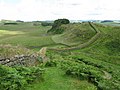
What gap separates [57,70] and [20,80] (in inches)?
229

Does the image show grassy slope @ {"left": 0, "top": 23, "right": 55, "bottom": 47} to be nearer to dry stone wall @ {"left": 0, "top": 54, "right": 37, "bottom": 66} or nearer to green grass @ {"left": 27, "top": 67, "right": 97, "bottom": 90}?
dry stone wall @ {"left": 0, "top": 54, "right": 37, "bottom": 66}

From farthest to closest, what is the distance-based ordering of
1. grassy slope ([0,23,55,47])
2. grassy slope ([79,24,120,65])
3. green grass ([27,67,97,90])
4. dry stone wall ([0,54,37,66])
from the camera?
grassy slope ([0,23,55,47]) < grassy slope ([79,24,120,65]) < dry stone wall ([0,54,37,66]) < green grass ([27,67,97,90])

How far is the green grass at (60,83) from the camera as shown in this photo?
14039 mm

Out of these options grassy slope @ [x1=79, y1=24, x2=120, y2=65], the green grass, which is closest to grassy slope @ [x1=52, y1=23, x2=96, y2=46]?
grassy slope @ [x1=79, y1=24, x2=120, y2=65]

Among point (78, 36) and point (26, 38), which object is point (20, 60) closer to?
point (78, 36)

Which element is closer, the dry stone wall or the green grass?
the green grass

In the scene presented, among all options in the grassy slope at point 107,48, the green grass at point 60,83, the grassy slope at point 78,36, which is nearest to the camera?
the green grass at point 60,83

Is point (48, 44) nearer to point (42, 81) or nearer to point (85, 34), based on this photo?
point (85, 34)

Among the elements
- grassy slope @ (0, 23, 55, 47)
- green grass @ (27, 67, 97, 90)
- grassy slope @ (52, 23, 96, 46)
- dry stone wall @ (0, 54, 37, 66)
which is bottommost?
grassy slope @ (0, 23, 55, 47)

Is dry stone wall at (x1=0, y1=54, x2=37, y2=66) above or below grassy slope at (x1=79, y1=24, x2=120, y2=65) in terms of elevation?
above

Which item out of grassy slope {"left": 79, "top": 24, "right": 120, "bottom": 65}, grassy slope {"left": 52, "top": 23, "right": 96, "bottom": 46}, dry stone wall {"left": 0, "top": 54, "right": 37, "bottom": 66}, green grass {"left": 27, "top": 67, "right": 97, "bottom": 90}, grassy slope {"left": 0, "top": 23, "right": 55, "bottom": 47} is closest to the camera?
green grass {"left": 27, "top": 67, "right": 97, "bottom": 90}

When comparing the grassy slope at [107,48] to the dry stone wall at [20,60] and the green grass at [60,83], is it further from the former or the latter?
the green grass at [60,83]

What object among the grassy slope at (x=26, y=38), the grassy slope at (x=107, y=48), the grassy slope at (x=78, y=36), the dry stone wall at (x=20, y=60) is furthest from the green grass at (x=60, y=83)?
the grassy slope at (x=26, y=38)

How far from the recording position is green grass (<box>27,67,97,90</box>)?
14.0 m
